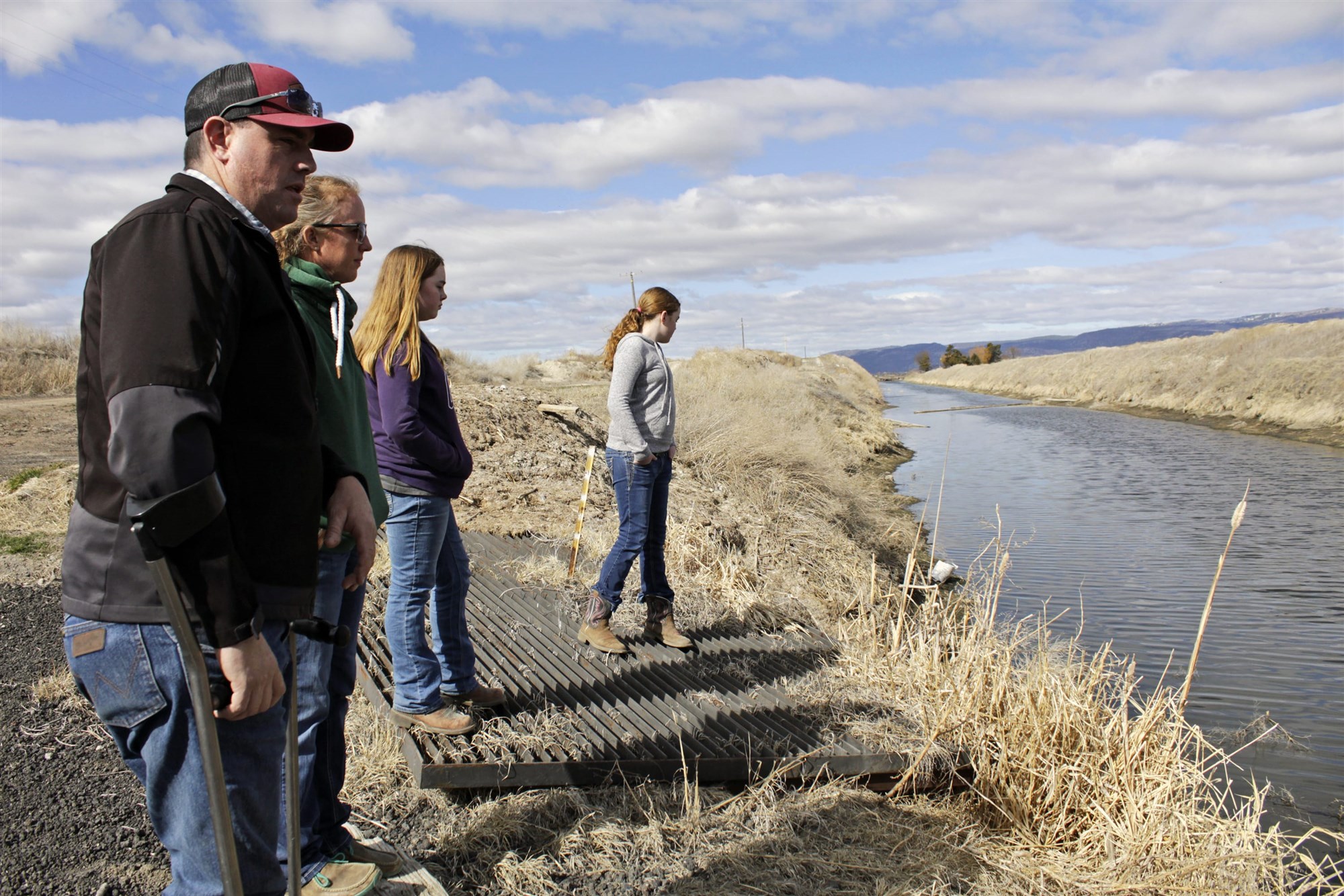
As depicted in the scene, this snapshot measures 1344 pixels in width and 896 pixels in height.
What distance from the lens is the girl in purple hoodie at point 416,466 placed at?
350 centimetres

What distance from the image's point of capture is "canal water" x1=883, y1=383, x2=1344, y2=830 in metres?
6.91

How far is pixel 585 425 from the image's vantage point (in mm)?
13578

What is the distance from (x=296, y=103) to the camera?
1.91 m

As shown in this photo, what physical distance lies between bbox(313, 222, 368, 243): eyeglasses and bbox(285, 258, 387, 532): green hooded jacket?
0.15 m

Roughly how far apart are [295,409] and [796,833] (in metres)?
2.87

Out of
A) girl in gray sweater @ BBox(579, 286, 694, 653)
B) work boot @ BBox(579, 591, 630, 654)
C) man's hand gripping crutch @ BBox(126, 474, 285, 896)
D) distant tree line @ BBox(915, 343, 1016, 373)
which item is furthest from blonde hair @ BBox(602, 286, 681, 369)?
distant tree line @ BBox(915, 343, 1016, 373)

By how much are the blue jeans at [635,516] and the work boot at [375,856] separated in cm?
215

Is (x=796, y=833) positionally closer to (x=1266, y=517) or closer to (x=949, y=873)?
(x=949, y=873)

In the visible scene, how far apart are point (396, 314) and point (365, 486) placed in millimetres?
1281

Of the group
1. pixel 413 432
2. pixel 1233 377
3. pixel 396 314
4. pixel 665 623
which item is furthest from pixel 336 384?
pixel 1233 377

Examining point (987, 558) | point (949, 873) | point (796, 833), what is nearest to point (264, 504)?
point (796, 833)

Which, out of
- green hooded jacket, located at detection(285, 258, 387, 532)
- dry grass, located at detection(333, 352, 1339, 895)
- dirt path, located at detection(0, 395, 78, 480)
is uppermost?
green hooded jacket, located at detection(285, 258, 387, 532)

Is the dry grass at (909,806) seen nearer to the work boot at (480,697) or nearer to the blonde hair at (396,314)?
the work boot at (480,697)

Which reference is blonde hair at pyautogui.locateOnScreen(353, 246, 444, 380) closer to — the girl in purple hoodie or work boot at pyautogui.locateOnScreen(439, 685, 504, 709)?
the girl in purple hoodie
